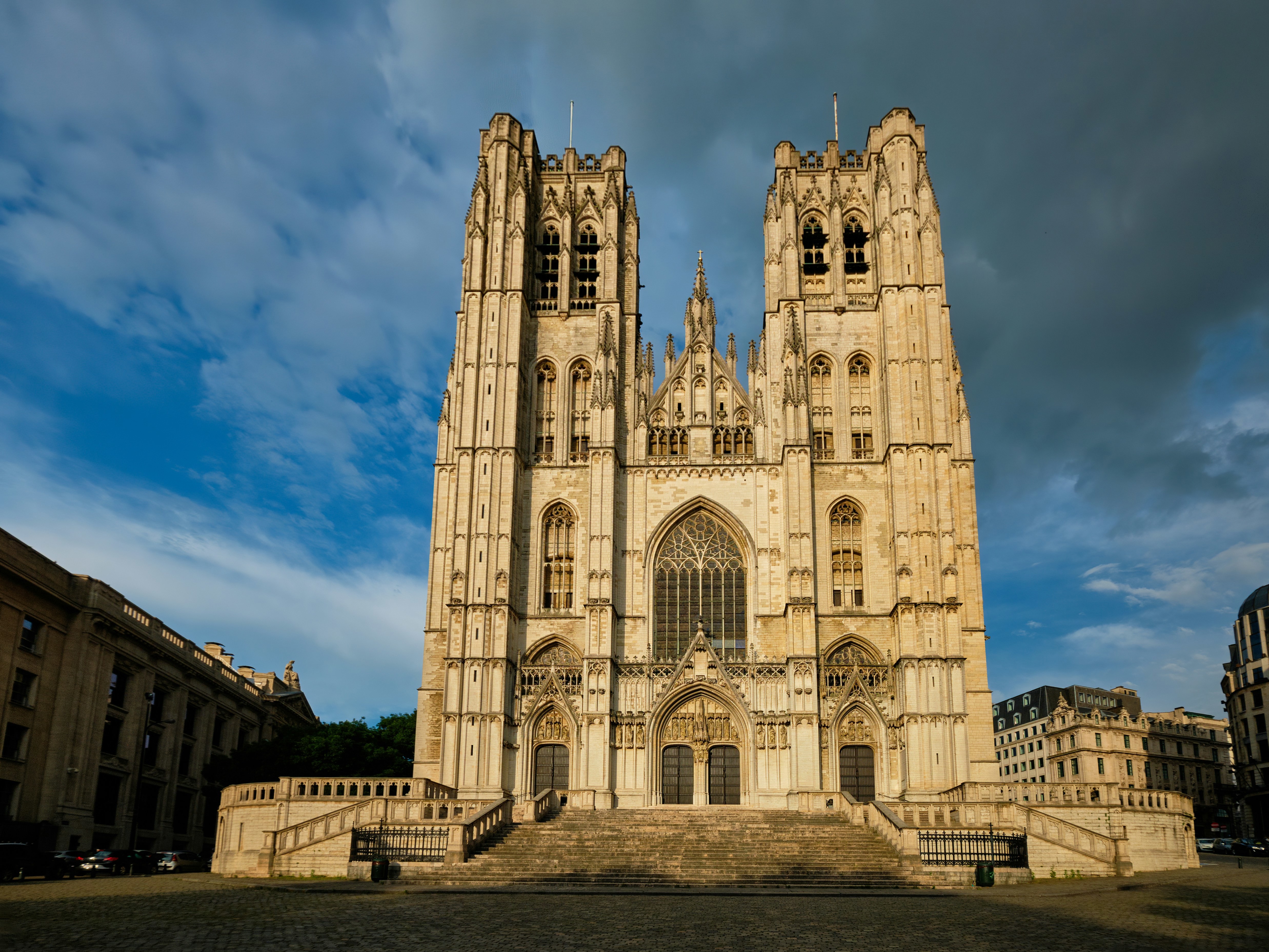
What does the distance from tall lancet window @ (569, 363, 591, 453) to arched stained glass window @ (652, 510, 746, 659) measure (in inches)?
237

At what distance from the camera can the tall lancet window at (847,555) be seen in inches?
1791

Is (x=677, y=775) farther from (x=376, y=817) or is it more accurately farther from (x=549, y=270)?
(x=549, y=270)

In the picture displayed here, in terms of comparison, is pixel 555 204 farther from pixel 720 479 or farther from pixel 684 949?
pixel 684 949

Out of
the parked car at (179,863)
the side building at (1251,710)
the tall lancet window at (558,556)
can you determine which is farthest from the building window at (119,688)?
the side building at (1251,710)

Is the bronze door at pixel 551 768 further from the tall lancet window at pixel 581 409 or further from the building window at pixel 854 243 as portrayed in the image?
the building window at pixel 854 243

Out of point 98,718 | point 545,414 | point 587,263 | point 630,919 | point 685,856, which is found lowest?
point 630,919

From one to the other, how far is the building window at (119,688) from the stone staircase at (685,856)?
2118 centimetres

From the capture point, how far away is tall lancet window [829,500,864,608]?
4550cm

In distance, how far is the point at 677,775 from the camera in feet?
141

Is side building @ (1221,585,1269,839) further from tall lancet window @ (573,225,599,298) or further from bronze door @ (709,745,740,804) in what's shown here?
tall lancet window @ (573,225,599,298)

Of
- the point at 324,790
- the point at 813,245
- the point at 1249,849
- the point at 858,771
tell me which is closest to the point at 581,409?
the point at 813,245

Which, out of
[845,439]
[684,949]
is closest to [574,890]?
[684,949]

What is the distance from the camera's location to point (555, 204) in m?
53.6

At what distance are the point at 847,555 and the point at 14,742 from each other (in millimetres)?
33141
